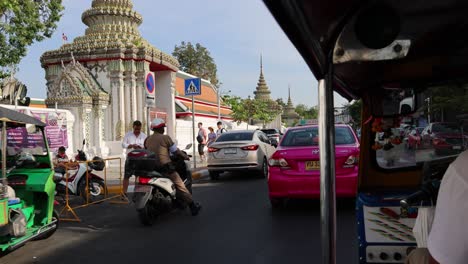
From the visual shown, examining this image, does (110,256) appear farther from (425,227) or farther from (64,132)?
(64,132)

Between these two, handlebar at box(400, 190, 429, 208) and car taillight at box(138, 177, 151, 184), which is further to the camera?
car taillight at box(138, 177, 151, 184)

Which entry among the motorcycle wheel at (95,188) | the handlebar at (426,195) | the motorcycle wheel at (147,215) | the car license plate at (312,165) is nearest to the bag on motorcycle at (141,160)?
the motorcycle wheel at (147,215)

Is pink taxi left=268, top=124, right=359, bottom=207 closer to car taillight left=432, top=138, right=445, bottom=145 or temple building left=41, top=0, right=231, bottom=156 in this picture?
car taillight left=432, top=138, right=445, bottom=145

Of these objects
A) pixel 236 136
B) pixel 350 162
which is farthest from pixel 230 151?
pixel 350 162

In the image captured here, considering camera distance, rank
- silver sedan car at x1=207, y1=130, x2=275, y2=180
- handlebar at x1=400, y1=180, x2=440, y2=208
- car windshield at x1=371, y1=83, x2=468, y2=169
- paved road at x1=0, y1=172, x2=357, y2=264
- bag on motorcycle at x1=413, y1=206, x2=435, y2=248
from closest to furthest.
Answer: bag on motorcycle at x1=413, y1=206, x2=435, y2=248
handlebar at x1=400, y1=180, x2=440, y2=208
car windshield at x1=371, y1=83, x2=468, y2=169
paved road at x1=0, y1=172, x2=357, y2=264
silver sedan car at x1=207, y1=130, x2=275, y2=180

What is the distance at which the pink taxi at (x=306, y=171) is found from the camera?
656 centimetres

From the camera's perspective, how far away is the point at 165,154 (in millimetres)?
6707

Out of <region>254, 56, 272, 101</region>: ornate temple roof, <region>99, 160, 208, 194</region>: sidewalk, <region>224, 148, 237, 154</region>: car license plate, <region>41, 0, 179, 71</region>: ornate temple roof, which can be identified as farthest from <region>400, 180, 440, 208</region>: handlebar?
<region>254, 56, 272, 101</region>: ornate temple roof

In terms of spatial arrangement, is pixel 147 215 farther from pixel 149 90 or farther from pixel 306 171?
pixel 149 90

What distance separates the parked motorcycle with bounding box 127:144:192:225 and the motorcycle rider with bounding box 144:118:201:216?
0.11m

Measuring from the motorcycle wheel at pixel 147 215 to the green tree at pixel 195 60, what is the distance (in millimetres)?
49398

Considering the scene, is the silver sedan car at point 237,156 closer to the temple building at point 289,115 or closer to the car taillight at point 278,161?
the car taillight at point 278,161

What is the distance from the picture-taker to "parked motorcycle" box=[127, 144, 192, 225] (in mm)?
6102

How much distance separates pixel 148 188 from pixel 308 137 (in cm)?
306
